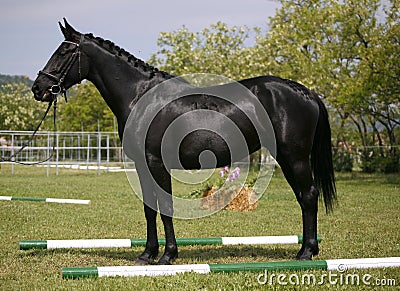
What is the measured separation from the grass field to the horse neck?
178 cm

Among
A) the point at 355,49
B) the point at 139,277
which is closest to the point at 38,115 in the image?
the point at 355,49

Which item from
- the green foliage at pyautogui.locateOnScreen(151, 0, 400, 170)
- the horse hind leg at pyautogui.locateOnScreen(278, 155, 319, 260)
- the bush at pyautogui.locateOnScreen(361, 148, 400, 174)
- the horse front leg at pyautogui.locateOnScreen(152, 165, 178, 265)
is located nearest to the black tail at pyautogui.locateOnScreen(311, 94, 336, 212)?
the horse hind leg at pyautogui.locateOnScreen(278, 155, 319, 260)

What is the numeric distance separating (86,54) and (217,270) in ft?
9.20

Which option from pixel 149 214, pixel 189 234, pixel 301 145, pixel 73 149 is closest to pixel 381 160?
pixel 189 234

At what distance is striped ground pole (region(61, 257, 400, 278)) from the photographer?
4.72m

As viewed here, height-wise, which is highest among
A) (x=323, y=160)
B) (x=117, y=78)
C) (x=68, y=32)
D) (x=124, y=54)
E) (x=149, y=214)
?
(x=68, y=32)

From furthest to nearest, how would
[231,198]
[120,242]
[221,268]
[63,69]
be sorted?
[231,198], [120,242], [63,69], [221,268]

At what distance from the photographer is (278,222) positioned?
921 centimetres

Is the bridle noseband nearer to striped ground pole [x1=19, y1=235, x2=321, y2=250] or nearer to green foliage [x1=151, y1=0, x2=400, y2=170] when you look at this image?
striped ground pole [x1=19, y1=235, x2=321, y2=250]

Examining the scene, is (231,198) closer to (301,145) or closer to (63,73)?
(301,145)

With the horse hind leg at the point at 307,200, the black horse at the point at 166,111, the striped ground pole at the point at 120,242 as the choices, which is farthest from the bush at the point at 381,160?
the black horse at the point at 166,111

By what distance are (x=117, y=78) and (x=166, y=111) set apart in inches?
27.9

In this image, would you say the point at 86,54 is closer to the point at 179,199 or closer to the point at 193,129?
the point at 193,129

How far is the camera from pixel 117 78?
5.77 m
